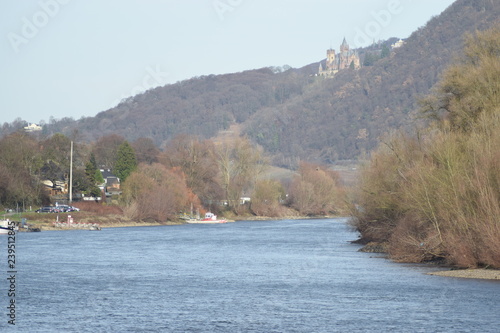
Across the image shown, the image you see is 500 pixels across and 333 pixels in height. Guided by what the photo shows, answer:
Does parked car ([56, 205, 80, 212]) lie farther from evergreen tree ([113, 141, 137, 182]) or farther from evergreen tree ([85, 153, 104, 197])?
evergreen tree ([113, 141, 137, 182])

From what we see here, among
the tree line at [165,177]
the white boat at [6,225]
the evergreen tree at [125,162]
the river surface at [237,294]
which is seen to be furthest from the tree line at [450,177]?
the evergreen tree at [125,162]

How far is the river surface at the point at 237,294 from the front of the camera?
30703 millimetres

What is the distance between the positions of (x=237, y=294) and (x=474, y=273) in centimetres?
1258

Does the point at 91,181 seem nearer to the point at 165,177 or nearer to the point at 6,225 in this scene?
the point at 165,177

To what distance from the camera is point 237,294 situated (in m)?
38.2

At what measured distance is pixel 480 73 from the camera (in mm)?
50531

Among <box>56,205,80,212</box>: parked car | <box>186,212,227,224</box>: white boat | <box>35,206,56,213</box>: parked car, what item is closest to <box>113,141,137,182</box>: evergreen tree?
<box>186,212,227,224</box>: white boat

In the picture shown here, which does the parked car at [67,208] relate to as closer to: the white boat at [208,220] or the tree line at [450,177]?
the white boat at [208,220]

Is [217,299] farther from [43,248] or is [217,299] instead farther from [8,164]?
[8,164]

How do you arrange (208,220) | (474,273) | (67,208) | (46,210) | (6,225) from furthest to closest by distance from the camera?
(208,220) → (67,208) → (46,210) → (6,225) → (474,273)

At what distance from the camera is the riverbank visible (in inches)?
1573

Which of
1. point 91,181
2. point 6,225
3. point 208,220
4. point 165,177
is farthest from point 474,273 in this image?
point 91,181

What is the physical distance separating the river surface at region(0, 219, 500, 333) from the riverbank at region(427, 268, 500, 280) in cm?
103

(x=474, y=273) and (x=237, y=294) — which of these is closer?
(x=237, y=294)
